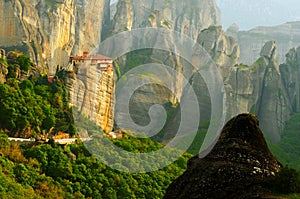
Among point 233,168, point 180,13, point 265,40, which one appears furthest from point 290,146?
point 265,40

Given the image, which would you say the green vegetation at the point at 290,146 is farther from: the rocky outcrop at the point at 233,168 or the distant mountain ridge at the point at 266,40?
the distant mountain ridge at the point at 266,40

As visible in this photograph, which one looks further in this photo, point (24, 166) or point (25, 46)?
point (25, 46)

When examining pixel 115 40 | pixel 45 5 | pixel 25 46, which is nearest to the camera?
pixel 25 46

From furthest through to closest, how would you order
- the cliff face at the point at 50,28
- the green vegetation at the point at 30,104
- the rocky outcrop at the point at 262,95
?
the rocky outcrop at the point at 262,95 → the cliff face at the point at 50,28 → the green vegetation at the point at 30,104

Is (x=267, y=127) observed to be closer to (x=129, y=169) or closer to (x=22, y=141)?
(x=129, y=169)

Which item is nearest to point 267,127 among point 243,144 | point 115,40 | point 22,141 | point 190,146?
point 190,146

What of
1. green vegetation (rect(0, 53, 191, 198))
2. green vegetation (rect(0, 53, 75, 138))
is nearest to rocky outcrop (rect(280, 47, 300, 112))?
green vegetation (rect(0, 53, 191, 198))

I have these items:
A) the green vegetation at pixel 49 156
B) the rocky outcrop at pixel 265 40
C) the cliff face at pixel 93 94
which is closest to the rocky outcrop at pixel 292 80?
the rocky outcrop at pixel 265 40
